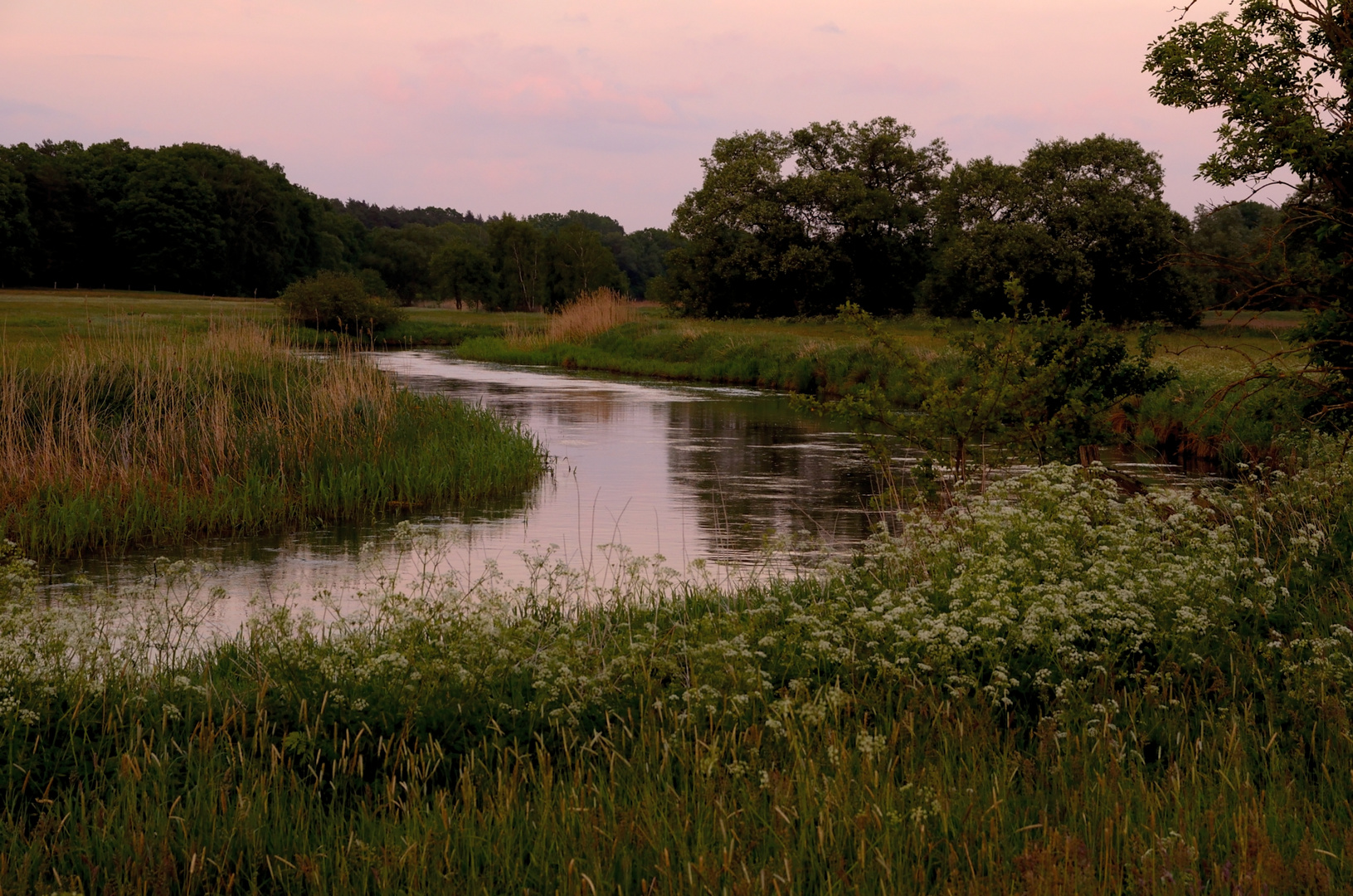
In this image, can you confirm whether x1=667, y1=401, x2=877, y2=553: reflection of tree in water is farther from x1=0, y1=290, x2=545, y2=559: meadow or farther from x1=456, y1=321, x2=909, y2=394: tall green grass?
x1=456, y1=321, x2=909, y2=394: tall green grass

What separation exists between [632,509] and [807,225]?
1754 inches

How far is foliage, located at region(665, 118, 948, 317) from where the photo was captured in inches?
2131

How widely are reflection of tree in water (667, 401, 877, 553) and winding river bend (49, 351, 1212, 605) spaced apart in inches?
1.4

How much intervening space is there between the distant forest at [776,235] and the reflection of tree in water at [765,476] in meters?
4.77

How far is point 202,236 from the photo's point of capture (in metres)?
82.3

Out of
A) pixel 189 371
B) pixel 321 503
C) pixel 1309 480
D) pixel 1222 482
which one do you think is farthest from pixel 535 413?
pixel 1309 480

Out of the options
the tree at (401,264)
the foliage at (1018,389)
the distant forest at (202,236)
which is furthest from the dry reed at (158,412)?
the tree at (401,264)

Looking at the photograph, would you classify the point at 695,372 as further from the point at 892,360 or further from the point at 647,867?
the point at 647,867

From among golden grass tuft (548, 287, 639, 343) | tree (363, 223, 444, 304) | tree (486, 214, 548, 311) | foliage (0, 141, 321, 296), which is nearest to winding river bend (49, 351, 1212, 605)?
golden grass tuft (548, 287, 639, 343)

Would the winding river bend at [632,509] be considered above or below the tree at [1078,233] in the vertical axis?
below

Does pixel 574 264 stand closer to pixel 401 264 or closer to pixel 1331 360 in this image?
pixel 401 264

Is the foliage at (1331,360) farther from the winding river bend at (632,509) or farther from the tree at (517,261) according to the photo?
the tree at (517,261)

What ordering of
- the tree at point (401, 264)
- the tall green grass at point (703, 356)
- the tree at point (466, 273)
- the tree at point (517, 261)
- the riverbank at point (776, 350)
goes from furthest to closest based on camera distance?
the tree at point (401, 264), the tree at point (466, 273), the tree at point (517, 261), the tall green grass at point (703, 356), the riverbank at point (776, 350)

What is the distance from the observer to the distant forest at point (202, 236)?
249 ft
